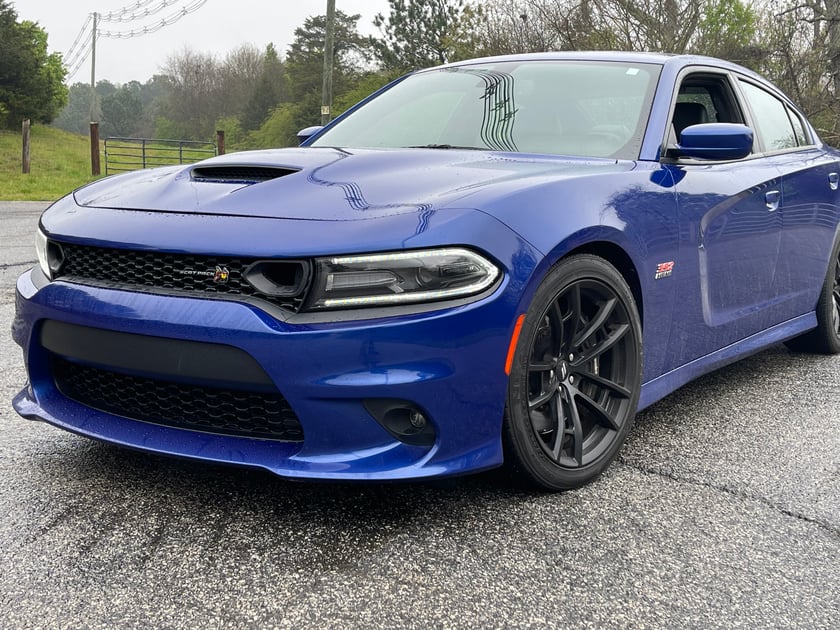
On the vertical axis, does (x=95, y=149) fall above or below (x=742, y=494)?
above

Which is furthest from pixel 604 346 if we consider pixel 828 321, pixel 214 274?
pixel 828 321

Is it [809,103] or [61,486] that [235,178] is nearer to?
[61,486]

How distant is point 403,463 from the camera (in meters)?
2.09

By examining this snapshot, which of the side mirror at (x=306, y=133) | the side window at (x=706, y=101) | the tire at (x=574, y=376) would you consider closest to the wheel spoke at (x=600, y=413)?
the tire at (x=574, y=376)

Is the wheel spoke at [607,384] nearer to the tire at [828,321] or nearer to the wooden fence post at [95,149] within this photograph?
the tire at [828,321]

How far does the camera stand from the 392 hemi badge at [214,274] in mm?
2078

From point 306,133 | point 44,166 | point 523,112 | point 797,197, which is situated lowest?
point 44,166

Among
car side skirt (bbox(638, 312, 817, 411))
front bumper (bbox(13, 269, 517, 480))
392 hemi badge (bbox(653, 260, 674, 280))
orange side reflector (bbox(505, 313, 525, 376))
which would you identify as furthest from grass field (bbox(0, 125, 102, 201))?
orange side reflector (bbox(505, 313, 525, 376))

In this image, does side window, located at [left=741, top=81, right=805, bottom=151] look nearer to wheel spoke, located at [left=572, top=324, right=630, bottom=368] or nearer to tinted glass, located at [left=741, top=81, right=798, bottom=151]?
tinted glass, located at [left=741, top=81, right=798, bottom=151]

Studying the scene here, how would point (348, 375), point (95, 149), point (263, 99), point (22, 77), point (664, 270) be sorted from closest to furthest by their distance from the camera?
point (348, 375) < point (664, 270) < point (95, 149) < point (22, 77) < point (263, 99)

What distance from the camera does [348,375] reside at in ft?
6.58

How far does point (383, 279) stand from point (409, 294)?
2.9 inches

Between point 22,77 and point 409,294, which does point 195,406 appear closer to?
point 409,294

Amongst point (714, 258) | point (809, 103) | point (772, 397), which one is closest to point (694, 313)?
point (714, 258)
